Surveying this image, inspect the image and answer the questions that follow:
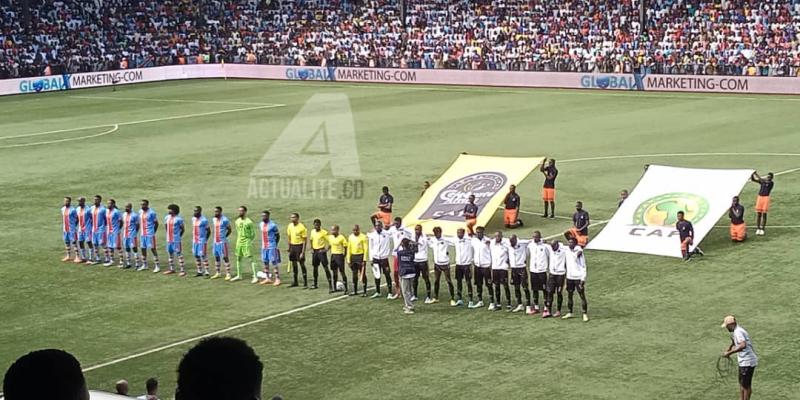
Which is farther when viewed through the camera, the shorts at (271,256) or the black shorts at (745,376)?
the shorts at (271,256)

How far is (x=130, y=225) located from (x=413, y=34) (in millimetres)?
44805

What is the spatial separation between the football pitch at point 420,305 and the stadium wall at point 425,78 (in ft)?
20.8

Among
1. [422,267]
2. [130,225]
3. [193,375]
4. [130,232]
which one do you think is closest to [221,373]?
[193,375]

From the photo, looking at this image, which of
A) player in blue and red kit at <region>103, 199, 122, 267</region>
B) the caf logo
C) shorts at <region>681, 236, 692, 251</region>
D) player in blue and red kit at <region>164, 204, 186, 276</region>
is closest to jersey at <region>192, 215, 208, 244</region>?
player in blue and red kit at <region>164, 204, 186, 276</region>

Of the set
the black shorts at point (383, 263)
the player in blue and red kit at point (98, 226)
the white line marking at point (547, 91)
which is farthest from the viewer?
the white line marking at point (547, 91)

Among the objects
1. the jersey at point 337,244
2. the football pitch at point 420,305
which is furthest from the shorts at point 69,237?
the jersey at point 337,244

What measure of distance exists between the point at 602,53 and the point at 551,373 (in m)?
44.5

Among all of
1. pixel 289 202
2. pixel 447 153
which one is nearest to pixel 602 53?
pixel 447 153

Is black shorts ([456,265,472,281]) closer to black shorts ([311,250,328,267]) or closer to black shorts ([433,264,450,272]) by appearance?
black shorts ([433,264,450,272])

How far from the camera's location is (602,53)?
58562 mm

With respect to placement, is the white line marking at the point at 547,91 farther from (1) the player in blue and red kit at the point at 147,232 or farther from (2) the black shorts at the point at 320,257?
(2) the black shorts at the point at 320,257

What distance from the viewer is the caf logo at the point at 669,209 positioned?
24.0 m

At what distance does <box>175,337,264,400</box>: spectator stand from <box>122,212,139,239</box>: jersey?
20.3 meters

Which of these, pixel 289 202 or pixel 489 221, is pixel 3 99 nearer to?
pixel 289 202
